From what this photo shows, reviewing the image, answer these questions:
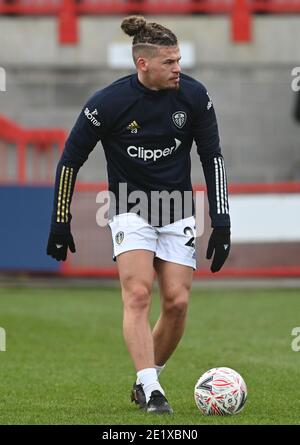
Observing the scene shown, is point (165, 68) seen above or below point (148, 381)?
above

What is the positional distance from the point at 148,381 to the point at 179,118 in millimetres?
1538

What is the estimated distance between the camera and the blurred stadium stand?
17.6 metres

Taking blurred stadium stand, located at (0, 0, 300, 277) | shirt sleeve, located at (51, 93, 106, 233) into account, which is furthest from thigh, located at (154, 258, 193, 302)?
blurred stadium stand, located at (0, 0, 300, 277)

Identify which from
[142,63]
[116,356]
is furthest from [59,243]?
[116,356]

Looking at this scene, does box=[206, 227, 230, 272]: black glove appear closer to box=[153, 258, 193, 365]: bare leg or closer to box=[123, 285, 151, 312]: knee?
box=[153, 258, 193, 365]: bare leg

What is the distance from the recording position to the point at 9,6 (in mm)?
18500

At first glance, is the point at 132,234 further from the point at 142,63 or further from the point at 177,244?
the point at 142,63

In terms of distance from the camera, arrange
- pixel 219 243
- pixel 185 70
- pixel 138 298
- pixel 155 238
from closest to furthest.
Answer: pixel 138 298 → pixel 155 238 → pixel 219 243 → pixel 185 70

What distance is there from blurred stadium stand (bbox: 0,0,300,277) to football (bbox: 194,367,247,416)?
31.5 feet

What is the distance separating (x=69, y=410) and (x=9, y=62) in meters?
11.6

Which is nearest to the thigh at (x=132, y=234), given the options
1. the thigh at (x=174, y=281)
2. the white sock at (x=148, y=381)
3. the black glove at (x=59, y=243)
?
the thigh at (x=174, y=281)

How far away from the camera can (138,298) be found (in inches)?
277

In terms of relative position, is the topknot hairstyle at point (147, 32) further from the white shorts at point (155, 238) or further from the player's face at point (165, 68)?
the white shorts at point (155, 238)
